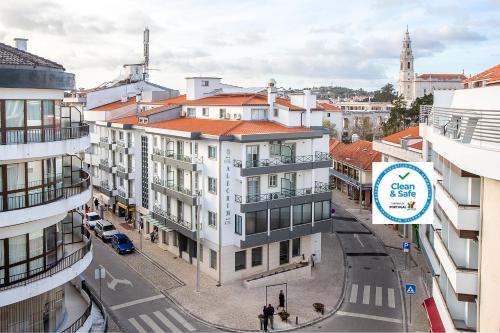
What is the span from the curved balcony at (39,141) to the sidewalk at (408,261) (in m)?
21.4

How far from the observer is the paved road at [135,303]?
30375 mm

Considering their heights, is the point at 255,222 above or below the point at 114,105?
below

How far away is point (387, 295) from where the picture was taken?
35.4 metres

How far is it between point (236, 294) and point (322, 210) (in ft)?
32.4

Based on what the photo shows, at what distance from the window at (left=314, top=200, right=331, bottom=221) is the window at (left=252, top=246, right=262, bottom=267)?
16.7 feet

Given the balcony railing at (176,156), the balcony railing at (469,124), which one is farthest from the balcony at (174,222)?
the balcony railing at (469,124)

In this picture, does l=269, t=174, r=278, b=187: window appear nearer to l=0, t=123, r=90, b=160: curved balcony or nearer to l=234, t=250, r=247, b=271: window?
l=234, t=250, r=247, b=271: window

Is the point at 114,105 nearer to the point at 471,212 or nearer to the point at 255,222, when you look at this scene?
the point at 255,222

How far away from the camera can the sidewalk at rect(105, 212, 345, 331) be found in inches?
1235

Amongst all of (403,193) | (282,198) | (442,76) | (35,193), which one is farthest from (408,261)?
(442,76)

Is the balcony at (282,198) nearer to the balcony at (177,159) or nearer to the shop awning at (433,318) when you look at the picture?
the balcony at (177,159)

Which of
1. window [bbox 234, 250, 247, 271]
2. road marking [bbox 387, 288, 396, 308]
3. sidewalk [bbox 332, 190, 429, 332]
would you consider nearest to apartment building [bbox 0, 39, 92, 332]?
window [bbox 234, 250, 247, 271]

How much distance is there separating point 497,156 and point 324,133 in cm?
2648

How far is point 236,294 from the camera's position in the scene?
35125 mm
